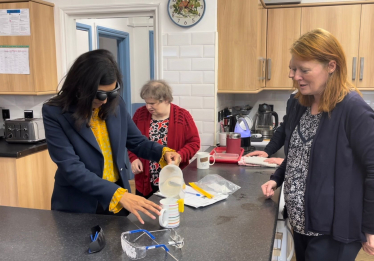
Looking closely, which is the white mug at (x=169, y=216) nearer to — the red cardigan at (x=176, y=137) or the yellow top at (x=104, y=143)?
the yellow top at (x=104, y=143)

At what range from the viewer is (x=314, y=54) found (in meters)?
1.40

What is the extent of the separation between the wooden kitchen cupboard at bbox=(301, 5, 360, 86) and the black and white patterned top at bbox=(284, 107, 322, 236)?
Result: 2203mm

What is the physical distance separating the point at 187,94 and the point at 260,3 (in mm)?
1026

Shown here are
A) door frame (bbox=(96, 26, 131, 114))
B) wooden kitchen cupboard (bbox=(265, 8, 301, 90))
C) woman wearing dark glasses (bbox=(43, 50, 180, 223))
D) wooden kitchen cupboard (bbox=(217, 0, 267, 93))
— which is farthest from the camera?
door frame (bbox=(96, 26, 131, 114))

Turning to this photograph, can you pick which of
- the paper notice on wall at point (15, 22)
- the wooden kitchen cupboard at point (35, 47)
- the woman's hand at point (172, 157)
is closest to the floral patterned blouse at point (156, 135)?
the woman's hand at point (172, 157)

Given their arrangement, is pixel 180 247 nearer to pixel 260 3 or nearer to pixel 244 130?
pixel 244 130

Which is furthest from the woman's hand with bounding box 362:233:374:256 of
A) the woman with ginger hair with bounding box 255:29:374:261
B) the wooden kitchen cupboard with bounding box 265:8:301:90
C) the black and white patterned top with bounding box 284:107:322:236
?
the wooden kitchen cupboard with bounding box 265:8:301:90

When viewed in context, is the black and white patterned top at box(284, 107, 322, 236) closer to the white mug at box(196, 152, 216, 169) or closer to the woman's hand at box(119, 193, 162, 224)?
the woman's hand at box(119, 193, 162, 224)

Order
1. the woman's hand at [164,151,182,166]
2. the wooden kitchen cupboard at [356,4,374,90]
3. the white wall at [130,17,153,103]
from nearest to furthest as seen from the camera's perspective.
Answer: the woman's hand at [164,151,182,166], the wooden kitchen cupboard at [356,4,374,90], the white wall at [130,17,153,103]

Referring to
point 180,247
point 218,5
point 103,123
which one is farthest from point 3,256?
point 218,5

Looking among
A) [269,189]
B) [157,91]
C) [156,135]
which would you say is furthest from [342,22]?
[269,189]

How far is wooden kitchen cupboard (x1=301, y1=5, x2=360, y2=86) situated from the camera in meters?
3.41

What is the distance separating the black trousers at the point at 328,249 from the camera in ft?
4.74

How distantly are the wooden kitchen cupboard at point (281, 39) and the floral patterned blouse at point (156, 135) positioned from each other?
154cm
